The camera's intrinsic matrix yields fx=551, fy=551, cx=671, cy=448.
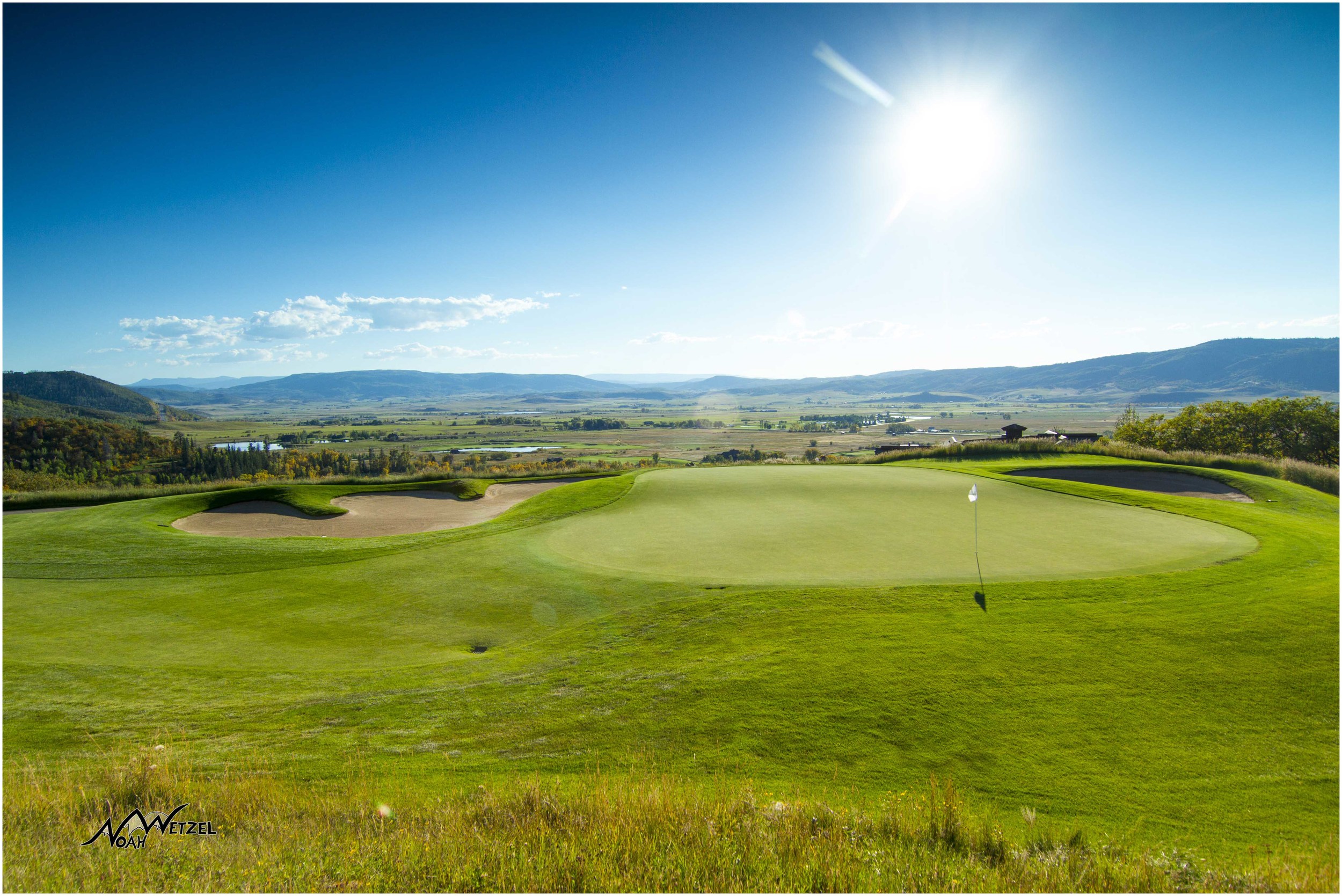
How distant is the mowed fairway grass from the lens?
16.4 ft

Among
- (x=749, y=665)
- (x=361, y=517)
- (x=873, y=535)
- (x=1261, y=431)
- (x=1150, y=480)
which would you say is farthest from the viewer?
(x=1261, y=431)

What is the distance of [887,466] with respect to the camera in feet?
80.4

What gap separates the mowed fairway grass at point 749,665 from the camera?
4988mm

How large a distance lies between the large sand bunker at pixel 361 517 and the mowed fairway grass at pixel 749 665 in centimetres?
467

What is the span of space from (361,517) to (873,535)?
18.1 metres

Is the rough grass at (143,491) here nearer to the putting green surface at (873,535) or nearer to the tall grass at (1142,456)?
the putting green surface at (873,535)

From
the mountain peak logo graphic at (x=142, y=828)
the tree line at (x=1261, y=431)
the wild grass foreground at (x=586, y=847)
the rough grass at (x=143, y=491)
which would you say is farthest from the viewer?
the tree line at (x=1261, y=431)

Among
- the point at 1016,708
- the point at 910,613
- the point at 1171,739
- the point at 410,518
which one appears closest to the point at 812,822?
the point at 1016,708

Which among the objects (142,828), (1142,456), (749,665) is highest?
(1142,456)

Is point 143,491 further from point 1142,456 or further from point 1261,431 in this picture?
point 1261,431

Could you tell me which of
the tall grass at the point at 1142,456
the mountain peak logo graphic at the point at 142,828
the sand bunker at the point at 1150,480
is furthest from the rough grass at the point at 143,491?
the sand bunker at the point at 1150,480

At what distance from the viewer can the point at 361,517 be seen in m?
20.7

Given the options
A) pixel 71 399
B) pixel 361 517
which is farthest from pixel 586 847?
pixel 71 399

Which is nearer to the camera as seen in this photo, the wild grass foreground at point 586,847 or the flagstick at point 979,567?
the wild grass foreground at point 586,847
